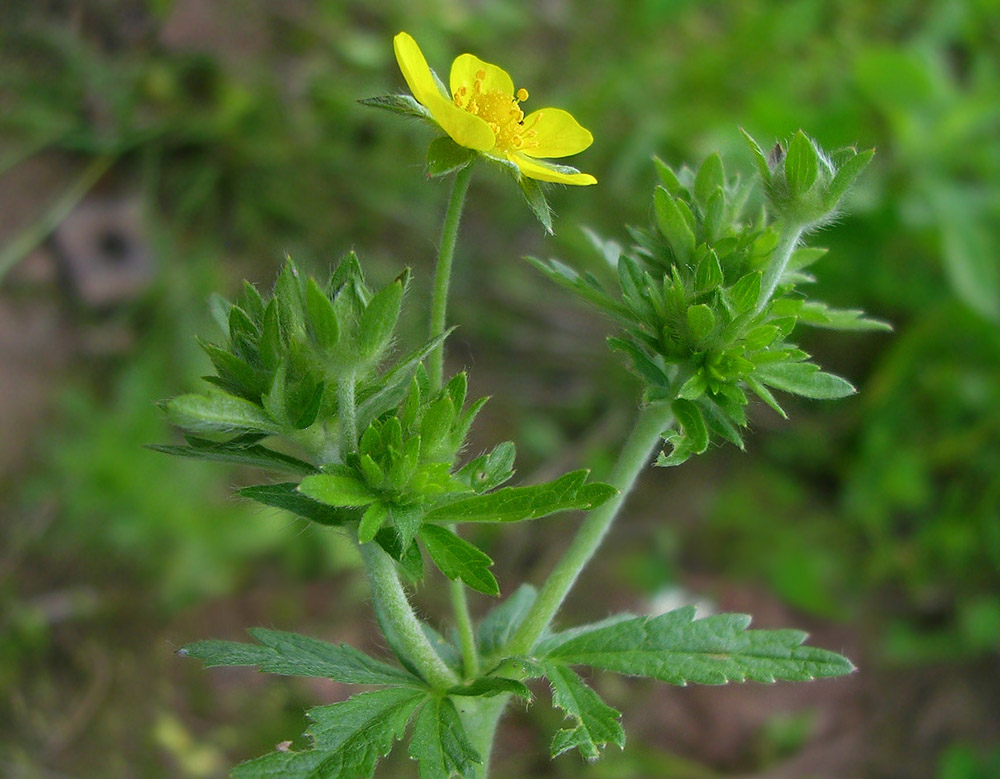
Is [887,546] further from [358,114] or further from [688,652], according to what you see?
[358,114]

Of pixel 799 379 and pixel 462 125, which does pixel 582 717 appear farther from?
pixel 462 125

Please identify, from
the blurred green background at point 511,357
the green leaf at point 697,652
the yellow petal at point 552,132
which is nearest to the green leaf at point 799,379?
the green leaf at point 697,652

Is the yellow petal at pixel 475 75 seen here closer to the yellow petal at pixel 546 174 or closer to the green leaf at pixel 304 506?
the yellow petal at pixel 546 174

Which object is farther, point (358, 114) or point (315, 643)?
point (358, 114)

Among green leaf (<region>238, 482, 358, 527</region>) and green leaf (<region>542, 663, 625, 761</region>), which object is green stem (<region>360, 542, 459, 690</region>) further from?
green leaf (<region>542, 663, 625, 761</region>)

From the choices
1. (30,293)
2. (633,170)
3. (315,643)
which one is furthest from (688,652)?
(30,293)

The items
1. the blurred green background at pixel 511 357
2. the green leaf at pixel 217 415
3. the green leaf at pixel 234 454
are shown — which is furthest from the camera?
the blurred green background at pixel 511 357
